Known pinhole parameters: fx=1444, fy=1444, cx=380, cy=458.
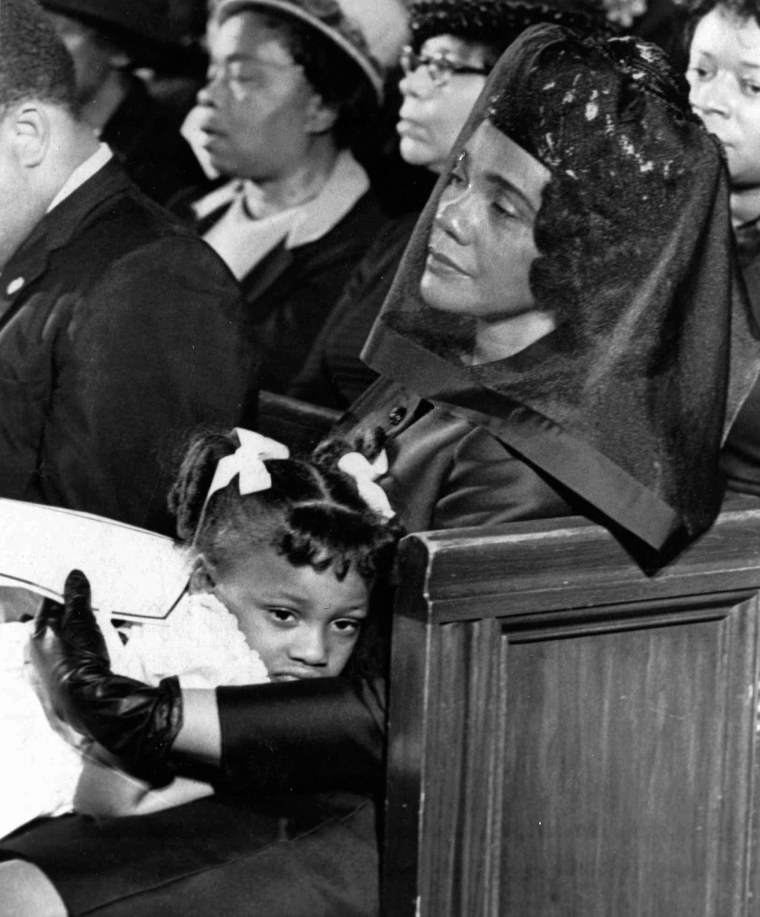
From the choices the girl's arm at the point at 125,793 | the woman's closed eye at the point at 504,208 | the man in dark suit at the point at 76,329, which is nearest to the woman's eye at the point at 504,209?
the woman's closed eye at the point at 504,208

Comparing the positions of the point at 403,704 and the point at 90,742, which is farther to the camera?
the point at 90,742

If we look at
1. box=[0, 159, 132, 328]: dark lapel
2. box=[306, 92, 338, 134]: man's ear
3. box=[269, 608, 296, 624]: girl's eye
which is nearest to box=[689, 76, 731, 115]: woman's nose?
box=[306, 92, 338, 134]: man's ear

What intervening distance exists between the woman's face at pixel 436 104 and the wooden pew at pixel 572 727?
0.75 meters

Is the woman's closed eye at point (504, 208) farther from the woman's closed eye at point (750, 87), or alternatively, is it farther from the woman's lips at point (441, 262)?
the woman's closed eye at point (750, 87)

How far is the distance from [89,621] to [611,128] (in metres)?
1.07

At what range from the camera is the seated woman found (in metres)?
2.41

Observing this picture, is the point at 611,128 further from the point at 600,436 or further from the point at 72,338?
the point at 72,338

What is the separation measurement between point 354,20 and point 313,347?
1.79 ft

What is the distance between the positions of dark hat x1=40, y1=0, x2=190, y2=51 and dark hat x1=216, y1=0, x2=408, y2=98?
3.4 inches

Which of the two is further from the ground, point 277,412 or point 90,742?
point 277,412

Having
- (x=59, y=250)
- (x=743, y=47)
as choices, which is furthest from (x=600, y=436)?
(x=59, y=250)

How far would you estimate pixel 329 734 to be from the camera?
2.07 m

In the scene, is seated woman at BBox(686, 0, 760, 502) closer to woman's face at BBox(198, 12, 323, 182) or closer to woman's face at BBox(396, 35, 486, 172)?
woman's face at BBox(396, 35, 486, 172)

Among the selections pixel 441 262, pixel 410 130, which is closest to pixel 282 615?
pixel 441 262
